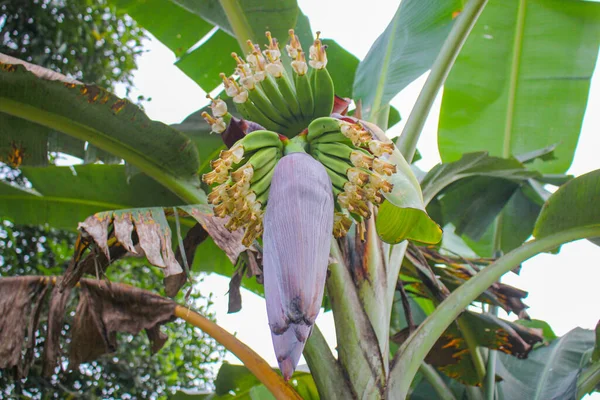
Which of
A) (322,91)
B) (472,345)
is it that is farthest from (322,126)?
(472,345)

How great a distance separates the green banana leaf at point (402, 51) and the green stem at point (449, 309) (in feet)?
1.52

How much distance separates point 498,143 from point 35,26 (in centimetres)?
204

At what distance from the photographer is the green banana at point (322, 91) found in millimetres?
955

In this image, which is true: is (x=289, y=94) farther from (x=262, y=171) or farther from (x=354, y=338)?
(x=354, y=338)

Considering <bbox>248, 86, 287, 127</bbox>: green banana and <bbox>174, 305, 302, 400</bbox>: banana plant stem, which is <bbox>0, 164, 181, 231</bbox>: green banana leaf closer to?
<bbox>174, 305, 302, 400</bbox>: banana plant stem

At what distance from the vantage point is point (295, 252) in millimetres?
609

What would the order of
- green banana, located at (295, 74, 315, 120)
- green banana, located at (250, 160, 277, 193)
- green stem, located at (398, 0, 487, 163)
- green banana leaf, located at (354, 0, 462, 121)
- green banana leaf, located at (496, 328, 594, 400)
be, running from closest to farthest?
green banana, located at (250, 160, 277, 193) < green banana, located at (295, 74, 315, 120) < green stem, located at (398, 0, 487, 163) < green banana leaf, located at (354, 0, 462, 121) < green banana leaf, located at (496, 328, 594, 400)

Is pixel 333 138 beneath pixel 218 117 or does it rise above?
beneath

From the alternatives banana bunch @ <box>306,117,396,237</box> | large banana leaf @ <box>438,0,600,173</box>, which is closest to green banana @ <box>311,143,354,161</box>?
banana bunch @ <box>306,117,396,237</box>

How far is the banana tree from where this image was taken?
781 millimetres

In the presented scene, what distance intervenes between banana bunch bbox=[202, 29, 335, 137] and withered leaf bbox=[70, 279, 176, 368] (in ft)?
1.70

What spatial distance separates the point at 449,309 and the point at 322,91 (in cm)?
50

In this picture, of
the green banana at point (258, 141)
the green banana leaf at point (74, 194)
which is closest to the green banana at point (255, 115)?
the green banana at point (258, 141)

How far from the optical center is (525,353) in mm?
1489
